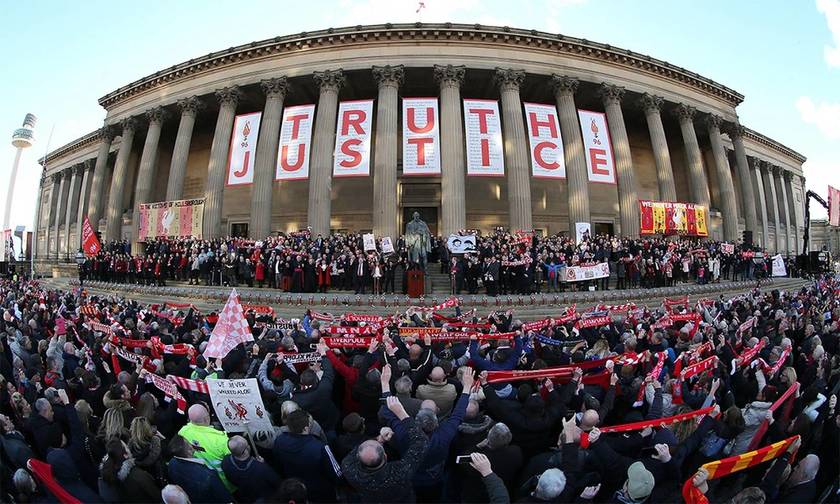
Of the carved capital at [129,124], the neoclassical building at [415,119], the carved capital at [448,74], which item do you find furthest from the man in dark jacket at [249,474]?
the carved capital at [129,124]

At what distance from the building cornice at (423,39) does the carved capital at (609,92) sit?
2261mm

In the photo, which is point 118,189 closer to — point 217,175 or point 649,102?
point 217,175

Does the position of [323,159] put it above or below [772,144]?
below

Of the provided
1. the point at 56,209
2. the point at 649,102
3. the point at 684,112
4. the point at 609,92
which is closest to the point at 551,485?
the point at 609,92

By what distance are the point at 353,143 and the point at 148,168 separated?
19.3 metres

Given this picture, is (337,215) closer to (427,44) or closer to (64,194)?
(427,44)

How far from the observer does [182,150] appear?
28.8m

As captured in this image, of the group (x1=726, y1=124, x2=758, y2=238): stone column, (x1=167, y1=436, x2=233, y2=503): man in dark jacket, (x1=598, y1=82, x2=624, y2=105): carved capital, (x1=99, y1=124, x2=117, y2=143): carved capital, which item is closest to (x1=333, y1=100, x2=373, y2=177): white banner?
(x1=598, y1=82, x2=624, y2=105): carved capital

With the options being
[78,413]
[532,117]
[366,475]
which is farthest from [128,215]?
[366,475]

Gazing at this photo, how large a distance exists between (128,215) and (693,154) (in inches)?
1899

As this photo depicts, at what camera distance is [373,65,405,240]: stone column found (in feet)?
75.1

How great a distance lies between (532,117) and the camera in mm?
21906

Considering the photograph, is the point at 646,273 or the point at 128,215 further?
the point at 128,215

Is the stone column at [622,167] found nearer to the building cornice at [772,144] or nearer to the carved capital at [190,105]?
the building cornice at [772,144]
